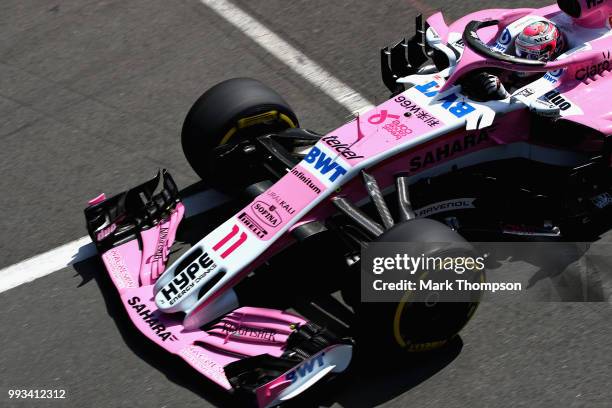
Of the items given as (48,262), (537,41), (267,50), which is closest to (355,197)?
(537,41)

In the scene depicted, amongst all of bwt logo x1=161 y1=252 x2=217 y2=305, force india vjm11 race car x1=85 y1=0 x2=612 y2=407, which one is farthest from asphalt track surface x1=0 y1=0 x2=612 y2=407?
bwt logo x1=161 y1=252 x2=217 y2=305

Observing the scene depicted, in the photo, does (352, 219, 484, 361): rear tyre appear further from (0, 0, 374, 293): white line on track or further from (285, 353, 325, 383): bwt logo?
(0, 0, 374, 293): white line on track

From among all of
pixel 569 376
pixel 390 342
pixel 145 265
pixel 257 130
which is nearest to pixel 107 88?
pixel 257 130

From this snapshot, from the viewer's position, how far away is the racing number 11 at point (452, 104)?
7.75m

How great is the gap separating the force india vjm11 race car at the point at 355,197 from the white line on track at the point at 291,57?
38.7 inches

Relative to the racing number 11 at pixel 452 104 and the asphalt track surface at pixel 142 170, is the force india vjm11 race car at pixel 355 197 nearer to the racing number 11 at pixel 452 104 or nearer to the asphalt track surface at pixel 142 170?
the racing number 11 at pixel 452 104

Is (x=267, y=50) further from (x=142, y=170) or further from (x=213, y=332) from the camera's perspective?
(x=213, y=332)

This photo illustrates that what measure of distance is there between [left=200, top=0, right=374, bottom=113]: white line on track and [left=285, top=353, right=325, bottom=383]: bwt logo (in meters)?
3.41

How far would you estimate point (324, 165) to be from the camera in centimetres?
759

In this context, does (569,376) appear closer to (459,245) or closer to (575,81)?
(459,245)

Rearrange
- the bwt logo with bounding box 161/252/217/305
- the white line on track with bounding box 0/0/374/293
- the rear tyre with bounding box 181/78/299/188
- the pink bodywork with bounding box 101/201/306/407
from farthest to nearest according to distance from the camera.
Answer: the white line on track with bounding box 0/0/374/293 → the rear tyre with bounding box 181/78/299/188 → the bwt logo with bounding box 161/252/217/305 → the pink bodywork with bounding box 101/201/306/407

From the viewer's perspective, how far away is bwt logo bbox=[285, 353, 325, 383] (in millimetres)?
6602

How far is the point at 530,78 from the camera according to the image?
812cm

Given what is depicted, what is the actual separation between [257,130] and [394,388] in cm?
252
